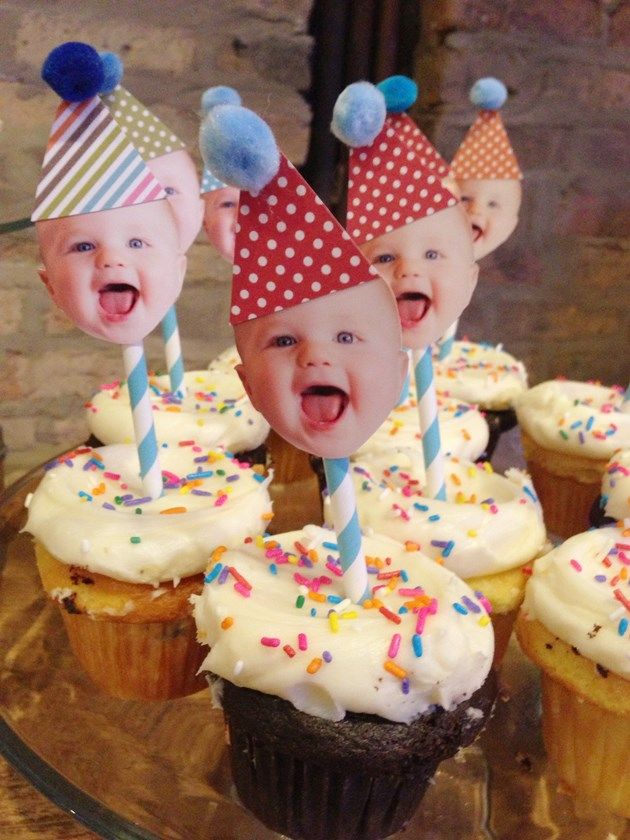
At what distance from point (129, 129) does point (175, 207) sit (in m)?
0.28

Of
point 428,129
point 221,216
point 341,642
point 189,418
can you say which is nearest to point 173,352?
point 189,418

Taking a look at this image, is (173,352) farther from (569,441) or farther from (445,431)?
(569,441)

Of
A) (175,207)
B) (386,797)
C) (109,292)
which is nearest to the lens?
(386,797)

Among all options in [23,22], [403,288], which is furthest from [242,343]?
[23,22]

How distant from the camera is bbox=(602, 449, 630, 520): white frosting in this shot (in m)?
2.04

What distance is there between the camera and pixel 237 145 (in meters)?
1.14

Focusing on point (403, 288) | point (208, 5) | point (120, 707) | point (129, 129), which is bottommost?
point (120, 707)

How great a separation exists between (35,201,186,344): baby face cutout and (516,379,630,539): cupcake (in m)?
1.33

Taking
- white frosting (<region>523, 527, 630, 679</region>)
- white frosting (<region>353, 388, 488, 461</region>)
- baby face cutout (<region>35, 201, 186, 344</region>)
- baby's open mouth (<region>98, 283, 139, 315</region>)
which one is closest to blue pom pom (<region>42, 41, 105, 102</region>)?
baby face cutout (<region>35, 201, 186, 344</region>)

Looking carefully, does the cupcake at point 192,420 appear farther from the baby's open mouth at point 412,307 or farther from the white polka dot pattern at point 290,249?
the white polka dot pattern at point 290,249

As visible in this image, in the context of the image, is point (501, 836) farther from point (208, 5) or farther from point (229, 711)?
point (208, 5)

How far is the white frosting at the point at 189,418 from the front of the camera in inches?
88.4

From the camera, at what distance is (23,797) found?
1.60 m

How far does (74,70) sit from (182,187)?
780 mm
